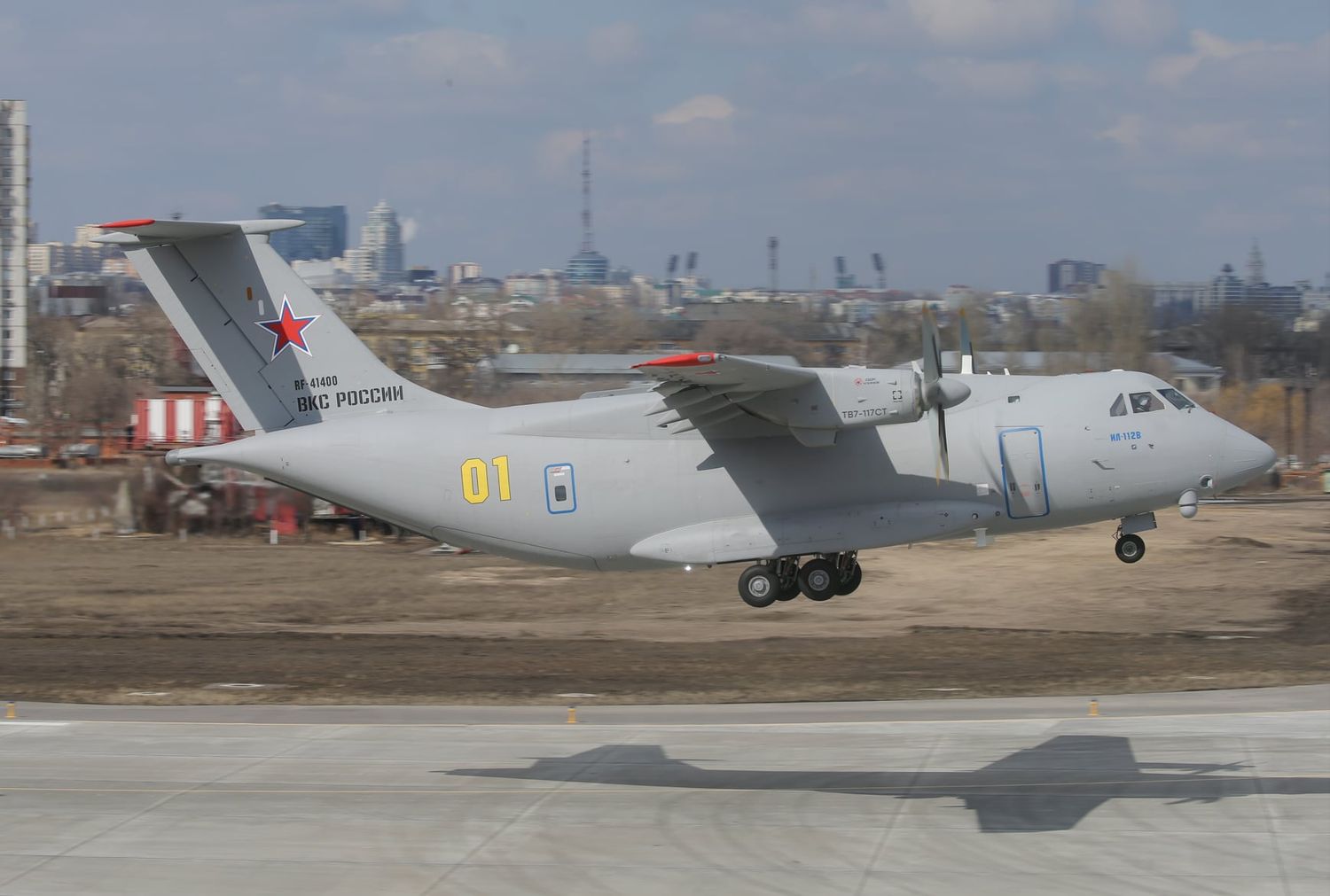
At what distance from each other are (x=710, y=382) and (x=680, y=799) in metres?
7.87

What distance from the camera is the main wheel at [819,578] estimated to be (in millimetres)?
21594

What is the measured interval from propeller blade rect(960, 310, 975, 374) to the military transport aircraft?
2.2 inches

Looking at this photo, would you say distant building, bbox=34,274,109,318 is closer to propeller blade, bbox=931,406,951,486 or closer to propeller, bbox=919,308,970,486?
propeller blade, bbox=931,406,951,486

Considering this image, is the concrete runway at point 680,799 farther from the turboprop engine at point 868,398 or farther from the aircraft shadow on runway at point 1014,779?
the turboprop engine at point 868,398

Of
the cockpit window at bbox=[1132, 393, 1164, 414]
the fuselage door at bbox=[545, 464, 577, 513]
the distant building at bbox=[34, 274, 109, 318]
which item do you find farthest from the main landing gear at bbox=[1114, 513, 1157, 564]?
the distant building at bbox=[34, 274, 109, 318]

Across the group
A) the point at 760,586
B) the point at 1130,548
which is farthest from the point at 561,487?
Answer: the point at 1130,548

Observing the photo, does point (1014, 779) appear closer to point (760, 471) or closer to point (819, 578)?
point (819, 578)

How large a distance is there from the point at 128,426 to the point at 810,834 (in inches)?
2012

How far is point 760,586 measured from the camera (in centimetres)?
2167

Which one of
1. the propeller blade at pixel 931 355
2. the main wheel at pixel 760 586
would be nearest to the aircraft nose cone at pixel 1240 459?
the propeller blade at pixel 931 355

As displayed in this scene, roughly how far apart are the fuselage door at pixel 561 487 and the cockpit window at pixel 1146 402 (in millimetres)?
8237

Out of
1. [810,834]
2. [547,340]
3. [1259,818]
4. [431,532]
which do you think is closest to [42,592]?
[431,532]

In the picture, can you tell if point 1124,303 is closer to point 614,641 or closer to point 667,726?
point 614,641

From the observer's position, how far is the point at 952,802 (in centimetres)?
2295
